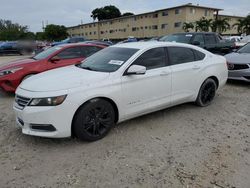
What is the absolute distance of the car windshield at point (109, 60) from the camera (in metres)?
3.92

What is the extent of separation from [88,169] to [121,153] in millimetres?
557

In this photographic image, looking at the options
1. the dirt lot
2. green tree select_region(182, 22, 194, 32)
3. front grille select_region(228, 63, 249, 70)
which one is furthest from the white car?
green tree select_region(182, 22, 194, 32)

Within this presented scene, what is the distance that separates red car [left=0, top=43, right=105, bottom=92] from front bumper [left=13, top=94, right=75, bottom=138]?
3.01 metres

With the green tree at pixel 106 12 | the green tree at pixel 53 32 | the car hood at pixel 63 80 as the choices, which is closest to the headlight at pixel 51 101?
the car hood at pixel 63 80

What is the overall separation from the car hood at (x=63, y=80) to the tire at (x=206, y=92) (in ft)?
7.94

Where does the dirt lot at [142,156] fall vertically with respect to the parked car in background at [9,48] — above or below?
below

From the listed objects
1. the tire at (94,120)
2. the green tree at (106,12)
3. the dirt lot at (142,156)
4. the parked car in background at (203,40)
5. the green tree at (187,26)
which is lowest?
the dirt lot at (142,156)

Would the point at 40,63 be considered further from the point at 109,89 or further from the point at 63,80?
the point at 109,89

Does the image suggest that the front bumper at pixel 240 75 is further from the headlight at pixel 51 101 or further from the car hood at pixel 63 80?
the headlight at pixel 51 101

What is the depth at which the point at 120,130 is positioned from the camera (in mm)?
4047

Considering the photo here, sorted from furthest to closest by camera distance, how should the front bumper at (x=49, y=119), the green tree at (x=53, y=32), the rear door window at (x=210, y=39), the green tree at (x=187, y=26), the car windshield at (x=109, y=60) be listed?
1. the green tree at (x=53, y=32)
2. the green tree at (x=187, y=26)
3. the rear door window at (x=210, y=39)
4. the car windshield at (x=109, y=60)
5. the front bumper at (x=49, y=119)

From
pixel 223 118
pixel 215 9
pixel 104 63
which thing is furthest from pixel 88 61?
pixel 215 9

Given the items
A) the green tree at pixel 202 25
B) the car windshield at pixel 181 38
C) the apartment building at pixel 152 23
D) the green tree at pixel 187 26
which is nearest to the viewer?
the car windshield at pixel 181 38

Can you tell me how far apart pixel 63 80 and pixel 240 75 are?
566cm
